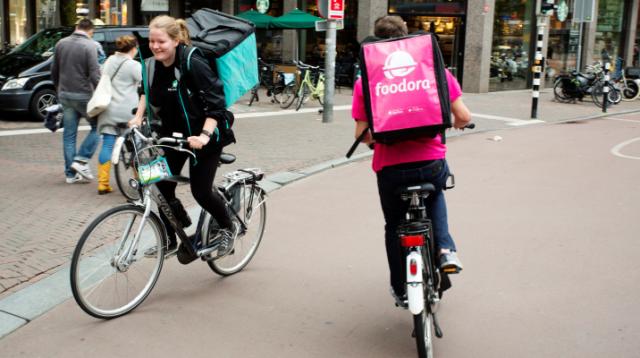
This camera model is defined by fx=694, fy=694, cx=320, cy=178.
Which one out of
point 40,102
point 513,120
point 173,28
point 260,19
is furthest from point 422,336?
point 260,19

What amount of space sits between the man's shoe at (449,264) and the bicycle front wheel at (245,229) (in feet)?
5.66

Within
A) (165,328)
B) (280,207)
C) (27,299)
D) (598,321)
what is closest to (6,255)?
(27,299)

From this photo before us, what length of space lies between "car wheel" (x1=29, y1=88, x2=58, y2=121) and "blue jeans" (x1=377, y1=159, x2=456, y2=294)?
33.7 ft

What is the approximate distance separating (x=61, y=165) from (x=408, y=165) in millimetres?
6430

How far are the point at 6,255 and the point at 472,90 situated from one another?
735 inches

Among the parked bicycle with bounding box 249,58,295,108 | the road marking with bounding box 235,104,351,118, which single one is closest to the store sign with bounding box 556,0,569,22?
the road marking with bounding box 235,104,351,118

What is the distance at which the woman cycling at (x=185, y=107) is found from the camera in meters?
4.19

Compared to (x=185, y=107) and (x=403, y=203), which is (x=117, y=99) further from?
(x=403, y=203)

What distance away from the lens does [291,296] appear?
461cm

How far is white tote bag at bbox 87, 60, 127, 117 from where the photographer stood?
7160 mm

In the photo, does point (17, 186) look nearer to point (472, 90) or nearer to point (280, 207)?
point (280, 207)

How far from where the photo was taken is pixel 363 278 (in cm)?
502

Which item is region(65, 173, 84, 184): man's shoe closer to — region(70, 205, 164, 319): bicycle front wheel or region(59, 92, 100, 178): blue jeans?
region(59, 92, 100, 178): blue jeans

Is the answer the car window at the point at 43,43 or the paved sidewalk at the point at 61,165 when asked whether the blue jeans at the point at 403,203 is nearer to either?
the paved sidewalk at the point at 61,165
